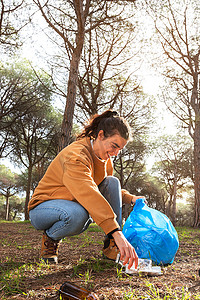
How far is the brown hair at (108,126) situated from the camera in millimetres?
2331

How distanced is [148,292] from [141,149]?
50.3 feet

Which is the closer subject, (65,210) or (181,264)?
(65,210)

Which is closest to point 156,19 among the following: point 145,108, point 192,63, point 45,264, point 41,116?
point 192,63

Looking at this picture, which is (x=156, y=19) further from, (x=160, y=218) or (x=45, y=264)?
(x=45, y=264)

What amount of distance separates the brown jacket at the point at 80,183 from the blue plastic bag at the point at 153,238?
0.56 metres

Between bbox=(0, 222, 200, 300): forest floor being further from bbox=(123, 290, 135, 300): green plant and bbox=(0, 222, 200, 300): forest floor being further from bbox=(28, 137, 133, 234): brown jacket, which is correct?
bbox=(28, 137, 133, 234): brown jacket

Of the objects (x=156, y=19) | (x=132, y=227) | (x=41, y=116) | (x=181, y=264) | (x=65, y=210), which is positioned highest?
(x=156, y=19)

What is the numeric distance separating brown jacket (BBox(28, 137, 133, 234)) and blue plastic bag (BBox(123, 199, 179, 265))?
22.0 inches

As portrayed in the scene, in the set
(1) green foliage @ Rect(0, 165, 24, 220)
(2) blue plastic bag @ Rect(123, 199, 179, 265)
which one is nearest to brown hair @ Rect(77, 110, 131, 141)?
(2) blue plastic bag @ Rect(123, 199, 179, 265)

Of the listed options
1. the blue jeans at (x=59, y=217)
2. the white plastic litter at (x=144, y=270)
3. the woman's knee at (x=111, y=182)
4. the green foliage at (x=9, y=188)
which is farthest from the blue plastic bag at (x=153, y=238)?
the green foliage at (x=9, y=188)

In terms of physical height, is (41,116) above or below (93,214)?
above

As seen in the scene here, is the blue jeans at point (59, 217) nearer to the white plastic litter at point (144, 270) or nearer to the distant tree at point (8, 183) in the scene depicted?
the white plastic litter at point (144, 270)

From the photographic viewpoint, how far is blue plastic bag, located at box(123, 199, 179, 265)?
2418 millimetres

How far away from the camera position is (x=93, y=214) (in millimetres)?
1720
